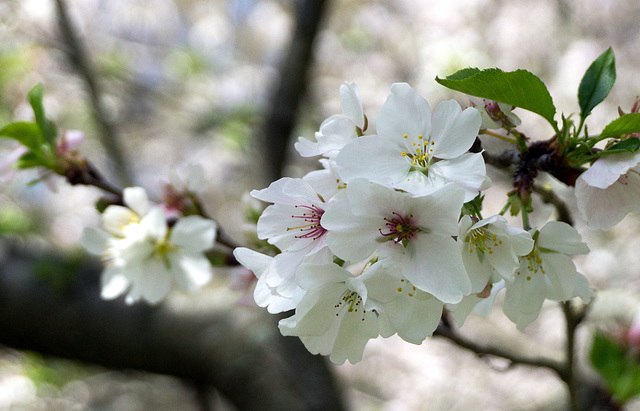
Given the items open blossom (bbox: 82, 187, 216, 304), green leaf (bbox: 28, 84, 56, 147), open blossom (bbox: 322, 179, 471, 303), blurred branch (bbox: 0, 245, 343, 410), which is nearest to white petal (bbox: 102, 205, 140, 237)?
open blossom (bbox: 82, 187, 216, 304)

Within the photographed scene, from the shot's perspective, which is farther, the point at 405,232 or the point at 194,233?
the point at 194,233

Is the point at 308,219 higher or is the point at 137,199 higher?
the point at 308,219

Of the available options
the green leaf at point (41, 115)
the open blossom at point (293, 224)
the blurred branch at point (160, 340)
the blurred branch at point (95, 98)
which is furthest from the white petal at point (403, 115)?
the blurred branch at point (95, 98)

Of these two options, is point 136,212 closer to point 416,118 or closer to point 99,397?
point 416,118

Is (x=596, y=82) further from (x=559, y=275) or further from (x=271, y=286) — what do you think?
(x=271, y=286)

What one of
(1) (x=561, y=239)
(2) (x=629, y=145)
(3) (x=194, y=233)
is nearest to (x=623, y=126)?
(2) (x=629, y=145)

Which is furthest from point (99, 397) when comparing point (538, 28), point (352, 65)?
point (538, 28)
